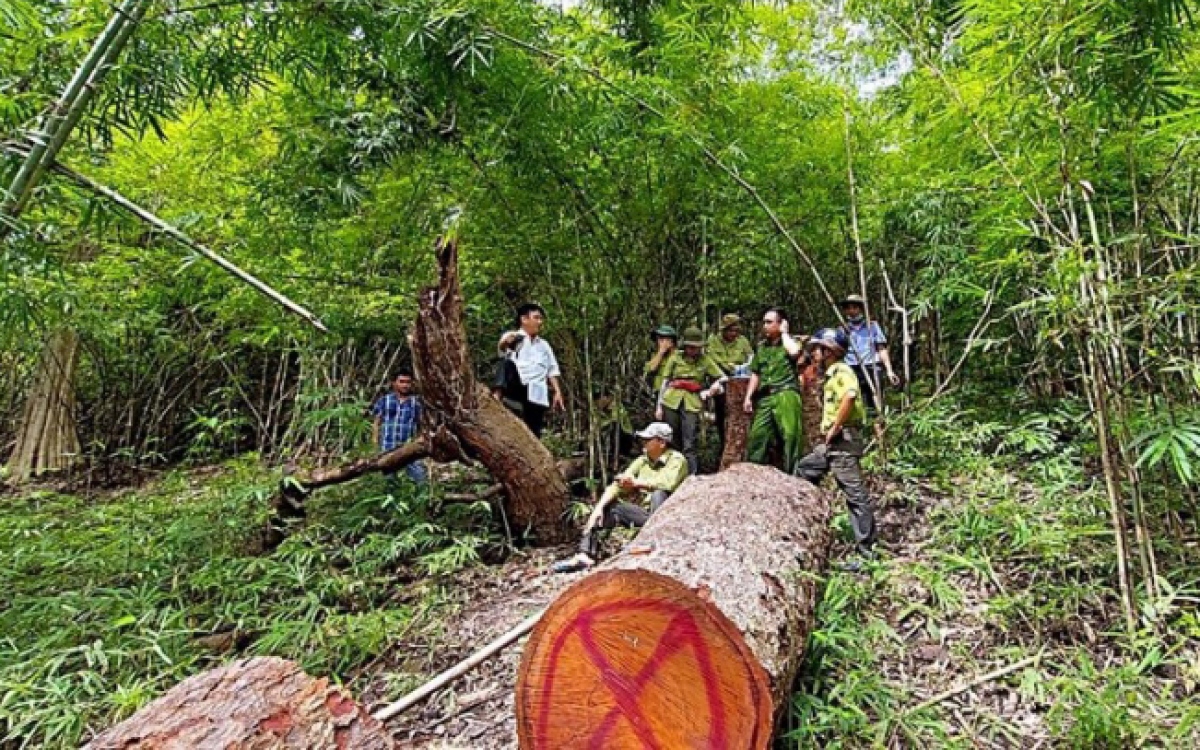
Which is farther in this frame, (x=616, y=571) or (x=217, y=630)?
(x=217, y=630)

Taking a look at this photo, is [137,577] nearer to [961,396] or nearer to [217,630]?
[217,630]

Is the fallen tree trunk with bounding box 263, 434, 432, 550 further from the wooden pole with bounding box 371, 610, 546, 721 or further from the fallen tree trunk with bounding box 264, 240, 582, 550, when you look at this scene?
the wooden pole with bounding box 371, 610, 546, 721

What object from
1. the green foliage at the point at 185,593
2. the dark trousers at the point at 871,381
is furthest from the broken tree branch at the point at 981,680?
→ the green foliage at the point at 185,593

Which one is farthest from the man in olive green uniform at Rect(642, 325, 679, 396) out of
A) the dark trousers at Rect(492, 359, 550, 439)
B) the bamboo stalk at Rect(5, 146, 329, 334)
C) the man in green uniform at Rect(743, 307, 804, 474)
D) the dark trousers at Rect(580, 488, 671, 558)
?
the bamboo stalk at Rect(5, 146, 329, 334)

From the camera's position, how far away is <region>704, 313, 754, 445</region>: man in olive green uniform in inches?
198

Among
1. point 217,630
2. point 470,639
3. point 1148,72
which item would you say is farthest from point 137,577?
point 1148,72

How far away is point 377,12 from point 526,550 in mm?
2940

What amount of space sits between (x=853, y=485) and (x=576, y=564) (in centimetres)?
152

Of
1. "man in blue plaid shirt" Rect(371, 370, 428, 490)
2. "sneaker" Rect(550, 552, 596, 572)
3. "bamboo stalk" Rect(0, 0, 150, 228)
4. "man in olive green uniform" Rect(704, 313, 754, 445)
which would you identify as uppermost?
"bamboo stalk" Rect(0, 0, 150, 228)

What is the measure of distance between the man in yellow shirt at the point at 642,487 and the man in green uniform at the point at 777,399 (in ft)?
2.46

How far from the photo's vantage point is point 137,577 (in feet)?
11.9

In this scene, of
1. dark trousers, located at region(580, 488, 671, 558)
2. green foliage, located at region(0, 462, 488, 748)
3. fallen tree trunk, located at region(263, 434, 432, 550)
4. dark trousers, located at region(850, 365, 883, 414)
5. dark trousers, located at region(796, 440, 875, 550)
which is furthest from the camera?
dark trousers, located at region(850, 365, 883, 414)

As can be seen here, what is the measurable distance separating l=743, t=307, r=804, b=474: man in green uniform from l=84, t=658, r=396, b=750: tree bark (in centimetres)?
321

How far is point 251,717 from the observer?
1559mm
